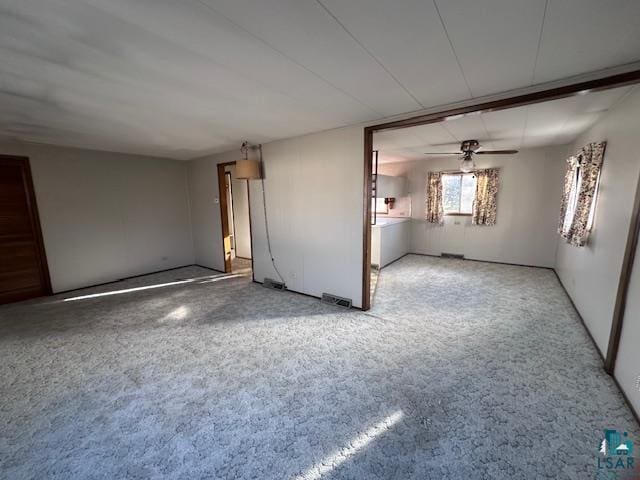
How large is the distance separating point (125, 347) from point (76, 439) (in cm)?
106

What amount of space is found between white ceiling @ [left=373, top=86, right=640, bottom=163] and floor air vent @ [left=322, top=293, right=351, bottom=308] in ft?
7.70

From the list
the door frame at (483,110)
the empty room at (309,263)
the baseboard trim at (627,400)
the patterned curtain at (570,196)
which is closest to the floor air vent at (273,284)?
the empty room at (309,263)

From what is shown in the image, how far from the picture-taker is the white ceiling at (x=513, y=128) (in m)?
2.55

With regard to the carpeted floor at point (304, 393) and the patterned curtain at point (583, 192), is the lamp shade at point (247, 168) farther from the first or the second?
the patterned curtain at point (583, 192)

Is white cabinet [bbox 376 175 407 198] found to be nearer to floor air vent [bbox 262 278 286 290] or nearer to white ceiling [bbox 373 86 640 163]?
white ceiling [bbox 373 86 640 163]

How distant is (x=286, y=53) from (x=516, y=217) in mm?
5652

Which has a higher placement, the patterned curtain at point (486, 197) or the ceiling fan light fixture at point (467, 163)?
the ceiling fan light fixture at point (467, 163)

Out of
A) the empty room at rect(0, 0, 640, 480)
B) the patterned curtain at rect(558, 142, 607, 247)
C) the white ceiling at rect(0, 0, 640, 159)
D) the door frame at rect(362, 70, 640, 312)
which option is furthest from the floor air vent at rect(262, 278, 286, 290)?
the patterned curtain at rect(558, 142, 607, 247)

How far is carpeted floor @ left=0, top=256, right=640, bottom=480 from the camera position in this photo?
1.40 meters

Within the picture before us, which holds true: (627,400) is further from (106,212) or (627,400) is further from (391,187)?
(106,212)

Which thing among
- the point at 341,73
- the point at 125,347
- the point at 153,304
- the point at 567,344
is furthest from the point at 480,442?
the point at 153,304

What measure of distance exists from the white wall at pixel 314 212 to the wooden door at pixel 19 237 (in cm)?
296

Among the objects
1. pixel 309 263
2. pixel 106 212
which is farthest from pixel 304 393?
pixel 106 212

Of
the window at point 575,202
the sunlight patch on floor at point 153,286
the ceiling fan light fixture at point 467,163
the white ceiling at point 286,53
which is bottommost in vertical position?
the sunlight patch on floor at point 153,286
